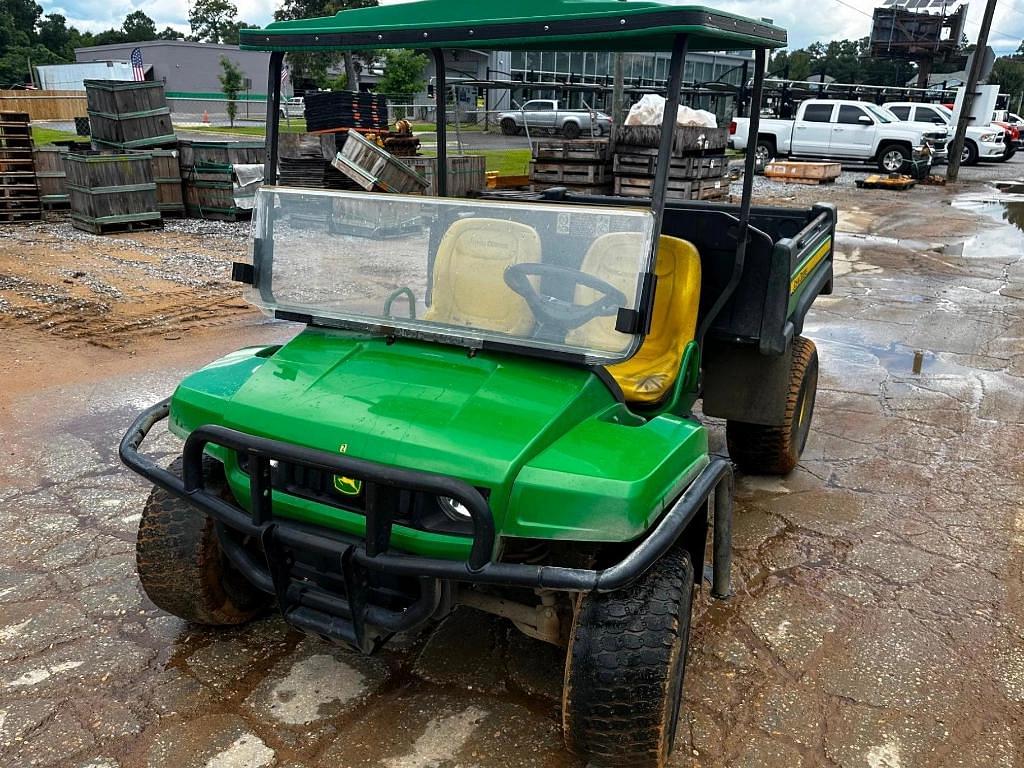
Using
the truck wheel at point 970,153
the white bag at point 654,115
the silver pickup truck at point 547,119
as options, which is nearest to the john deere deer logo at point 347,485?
the white bag at point 654,115

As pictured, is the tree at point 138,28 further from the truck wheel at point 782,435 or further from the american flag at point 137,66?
the truck wheel at point 782,435

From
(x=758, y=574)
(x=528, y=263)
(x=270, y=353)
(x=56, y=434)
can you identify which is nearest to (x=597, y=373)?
(x=528, y=263)

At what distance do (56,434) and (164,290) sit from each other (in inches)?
128

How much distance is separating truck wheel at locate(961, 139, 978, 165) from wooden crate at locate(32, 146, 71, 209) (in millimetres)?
23031

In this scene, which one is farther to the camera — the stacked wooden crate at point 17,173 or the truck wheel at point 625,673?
the stacked wooden crate at point 17,173

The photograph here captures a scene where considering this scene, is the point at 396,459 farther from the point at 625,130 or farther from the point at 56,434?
the point at 625,130

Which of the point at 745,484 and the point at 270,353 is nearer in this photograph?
the point at 270,353

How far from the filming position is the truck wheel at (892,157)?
811 inches

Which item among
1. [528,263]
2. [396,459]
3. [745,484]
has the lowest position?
[745,484]

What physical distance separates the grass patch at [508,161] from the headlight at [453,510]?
13490mm

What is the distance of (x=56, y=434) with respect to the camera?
190 inches

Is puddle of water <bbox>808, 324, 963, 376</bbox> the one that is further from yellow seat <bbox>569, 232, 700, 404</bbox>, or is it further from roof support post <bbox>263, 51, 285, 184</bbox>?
roof support post <bbox>263, 51, 285, 184</bbox>

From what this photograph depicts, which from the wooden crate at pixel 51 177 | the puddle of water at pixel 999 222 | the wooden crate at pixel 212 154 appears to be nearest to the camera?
the wooden crate at pixel 212 154

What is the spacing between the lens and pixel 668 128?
2.71 metres
